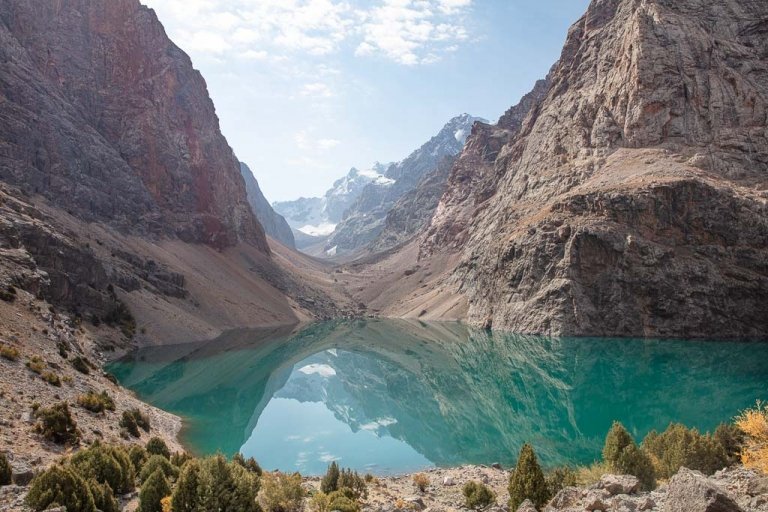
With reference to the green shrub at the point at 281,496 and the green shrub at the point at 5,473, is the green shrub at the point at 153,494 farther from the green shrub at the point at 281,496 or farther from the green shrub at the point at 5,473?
the green shrub at the point at 5,473

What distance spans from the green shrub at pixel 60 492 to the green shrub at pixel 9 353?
19760 mm

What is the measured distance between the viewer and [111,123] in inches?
5379

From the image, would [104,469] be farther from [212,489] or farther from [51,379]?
[51,379]

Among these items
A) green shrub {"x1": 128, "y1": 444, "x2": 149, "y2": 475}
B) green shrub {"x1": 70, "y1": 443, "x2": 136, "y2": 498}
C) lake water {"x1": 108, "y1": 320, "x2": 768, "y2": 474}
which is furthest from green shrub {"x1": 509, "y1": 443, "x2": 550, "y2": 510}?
lake water {"x1": 108, "y1": 320, "x2": 768, "y2": 474}

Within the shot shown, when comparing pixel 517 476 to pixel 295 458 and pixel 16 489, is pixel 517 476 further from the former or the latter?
pixel 295 458

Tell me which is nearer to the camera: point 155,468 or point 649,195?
point 155,468

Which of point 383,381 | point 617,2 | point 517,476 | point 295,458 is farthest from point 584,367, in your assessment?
point 617,2

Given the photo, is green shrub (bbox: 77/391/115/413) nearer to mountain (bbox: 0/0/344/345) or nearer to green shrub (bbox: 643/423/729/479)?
green shrub (bbox: 643/423/729/479)

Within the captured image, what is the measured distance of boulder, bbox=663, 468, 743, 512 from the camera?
31.8 feet

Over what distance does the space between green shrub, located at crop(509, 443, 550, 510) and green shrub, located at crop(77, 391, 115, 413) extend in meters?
22.5

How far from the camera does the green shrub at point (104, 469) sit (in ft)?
51.9

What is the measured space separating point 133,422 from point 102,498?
53.4 feet

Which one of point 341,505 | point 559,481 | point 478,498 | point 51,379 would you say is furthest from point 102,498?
point 51,379

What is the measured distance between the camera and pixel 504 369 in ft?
225
